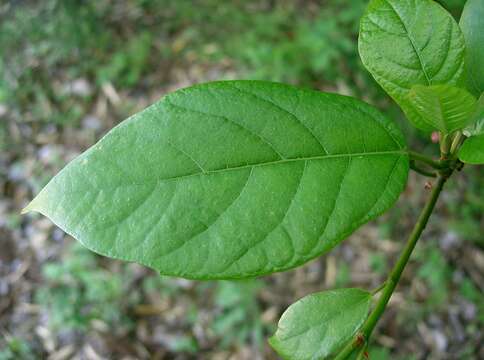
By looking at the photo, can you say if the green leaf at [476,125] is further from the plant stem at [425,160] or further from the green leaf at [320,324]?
the green leaf at [320,324]

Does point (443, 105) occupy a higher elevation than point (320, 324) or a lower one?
higher

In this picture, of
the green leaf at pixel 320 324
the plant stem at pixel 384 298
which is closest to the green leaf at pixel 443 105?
the plant stem at pixel 384 298

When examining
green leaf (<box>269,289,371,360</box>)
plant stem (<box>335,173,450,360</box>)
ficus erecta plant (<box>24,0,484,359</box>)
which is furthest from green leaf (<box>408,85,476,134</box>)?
green leaf (<box>269,289,371,360</box>)

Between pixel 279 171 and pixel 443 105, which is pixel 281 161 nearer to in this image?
pixel 279 171

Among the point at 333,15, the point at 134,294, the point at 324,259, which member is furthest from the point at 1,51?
the point at 324,259

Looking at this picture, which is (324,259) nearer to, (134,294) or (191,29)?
Result: (134,294)

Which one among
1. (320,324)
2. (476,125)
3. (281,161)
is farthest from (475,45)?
(320,324)
